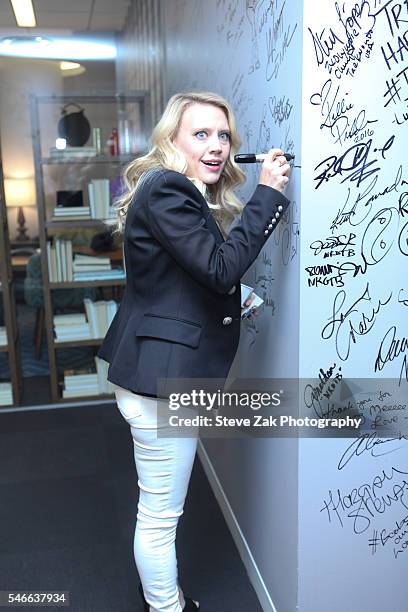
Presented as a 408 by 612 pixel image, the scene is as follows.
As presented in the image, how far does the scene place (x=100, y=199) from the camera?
352 centimetres

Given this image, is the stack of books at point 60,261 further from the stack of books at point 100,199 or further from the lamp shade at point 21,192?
the lamp shade at point 21,192

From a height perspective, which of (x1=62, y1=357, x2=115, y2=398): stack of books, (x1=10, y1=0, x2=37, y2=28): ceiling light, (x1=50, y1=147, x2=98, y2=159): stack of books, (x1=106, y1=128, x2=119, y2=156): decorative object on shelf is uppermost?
(x1=10, y1=0, x2=37, y2=28): ceiling light

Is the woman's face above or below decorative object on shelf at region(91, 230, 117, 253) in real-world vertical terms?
above

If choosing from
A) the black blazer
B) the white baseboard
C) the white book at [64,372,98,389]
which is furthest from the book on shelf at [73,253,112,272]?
the black blazer

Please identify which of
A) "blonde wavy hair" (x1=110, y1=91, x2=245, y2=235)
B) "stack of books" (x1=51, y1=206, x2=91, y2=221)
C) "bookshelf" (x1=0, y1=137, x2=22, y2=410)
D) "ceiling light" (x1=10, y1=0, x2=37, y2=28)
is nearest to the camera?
"blonde wavy hair" (x1=110, y1=91, x2=245, y2=235)

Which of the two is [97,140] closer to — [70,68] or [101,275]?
[101,275]

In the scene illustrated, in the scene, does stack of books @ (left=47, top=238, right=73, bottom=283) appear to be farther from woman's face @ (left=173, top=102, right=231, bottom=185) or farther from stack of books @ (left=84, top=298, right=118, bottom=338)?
woman's face @ (left=173, top=102, right=231, bottom=185)

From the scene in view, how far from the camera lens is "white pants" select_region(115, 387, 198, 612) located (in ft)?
4.99

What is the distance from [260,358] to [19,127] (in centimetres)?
329

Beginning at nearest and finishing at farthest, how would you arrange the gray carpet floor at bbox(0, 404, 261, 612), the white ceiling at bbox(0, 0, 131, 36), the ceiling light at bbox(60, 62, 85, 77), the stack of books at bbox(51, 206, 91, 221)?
the gray carpet floor at bbox(0, 404, 261, 612), the stack of books at bbox(51, 206, 91, 221), the white ceiling at bbox(0, 0, 131, 36), the ceiling light at bbox(60, 62, 85, 77)

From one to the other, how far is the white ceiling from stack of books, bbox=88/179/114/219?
143 cm

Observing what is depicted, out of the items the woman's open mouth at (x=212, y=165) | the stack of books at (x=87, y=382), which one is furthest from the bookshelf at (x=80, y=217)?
the woman's open mouth at (x=212, y=165)

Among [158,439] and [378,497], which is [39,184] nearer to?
[158,439]

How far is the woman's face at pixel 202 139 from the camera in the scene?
1.44m
